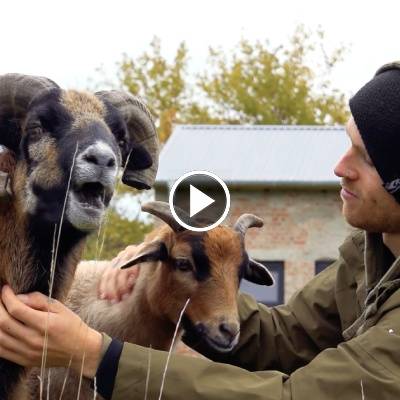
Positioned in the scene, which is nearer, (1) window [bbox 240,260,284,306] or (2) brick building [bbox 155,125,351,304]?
(1) window [bbox 240,260,284,306]

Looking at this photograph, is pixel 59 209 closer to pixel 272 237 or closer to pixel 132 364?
pixel 132 364

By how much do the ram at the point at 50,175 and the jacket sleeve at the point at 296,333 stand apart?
1379mm

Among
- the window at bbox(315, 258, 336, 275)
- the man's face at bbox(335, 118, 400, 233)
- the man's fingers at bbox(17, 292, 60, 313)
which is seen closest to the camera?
the man's fingers at bbox(17, 292, 60, 313)

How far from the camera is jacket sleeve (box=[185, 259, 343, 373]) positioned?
6.20 m

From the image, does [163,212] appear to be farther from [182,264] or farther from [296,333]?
[296,333]

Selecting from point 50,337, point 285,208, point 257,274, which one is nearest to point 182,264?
point 257,274

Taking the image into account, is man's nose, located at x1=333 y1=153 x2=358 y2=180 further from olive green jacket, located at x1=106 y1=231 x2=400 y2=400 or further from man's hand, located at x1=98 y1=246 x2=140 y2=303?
man's hand, located at x1=98 y1=246 x2=140 y2=303

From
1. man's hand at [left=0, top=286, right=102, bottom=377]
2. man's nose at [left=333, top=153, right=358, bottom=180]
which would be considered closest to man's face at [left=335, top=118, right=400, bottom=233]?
man's nose at [left=333, top=153, right=358, bottom=180]

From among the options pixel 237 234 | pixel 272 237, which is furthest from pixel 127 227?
pixel 237 234

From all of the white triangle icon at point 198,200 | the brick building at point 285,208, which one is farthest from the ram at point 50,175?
the brick building at point 285,208

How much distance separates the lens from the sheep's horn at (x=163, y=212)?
7234mm

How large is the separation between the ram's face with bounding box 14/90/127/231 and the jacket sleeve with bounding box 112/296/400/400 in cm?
73

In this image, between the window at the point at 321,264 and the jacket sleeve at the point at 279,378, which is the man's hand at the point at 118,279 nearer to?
the jacket sleeve at the point at 279,378

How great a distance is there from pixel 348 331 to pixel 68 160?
5.28ft
